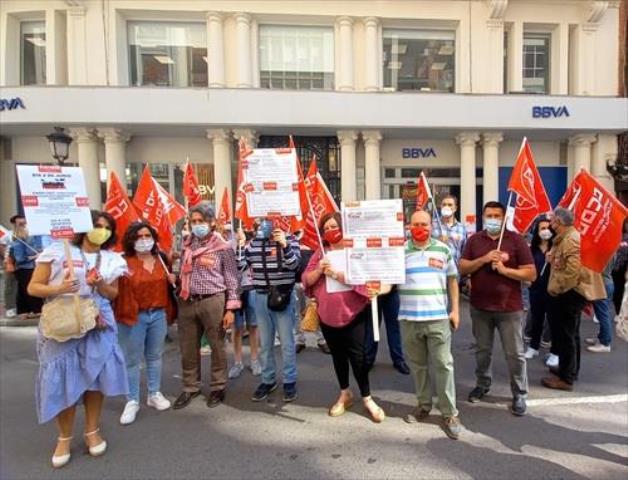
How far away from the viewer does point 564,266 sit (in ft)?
15.0

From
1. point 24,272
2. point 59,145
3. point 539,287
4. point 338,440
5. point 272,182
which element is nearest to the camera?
point 338,440

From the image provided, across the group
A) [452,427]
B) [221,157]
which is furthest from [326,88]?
[452,427]

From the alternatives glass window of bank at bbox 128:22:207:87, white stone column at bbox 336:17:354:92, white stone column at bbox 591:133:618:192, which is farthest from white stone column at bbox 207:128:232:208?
white stone column at bbox 591:133:618:192

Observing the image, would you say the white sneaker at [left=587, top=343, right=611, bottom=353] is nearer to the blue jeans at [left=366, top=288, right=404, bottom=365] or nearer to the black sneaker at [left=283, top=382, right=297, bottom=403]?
the blue jeans at [left=366, top=288, right=404, bottom=365]

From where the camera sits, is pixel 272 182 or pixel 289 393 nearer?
pixel 272 182

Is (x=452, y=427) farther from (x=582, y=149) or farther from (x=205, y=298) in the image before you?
(x=582, y=149)

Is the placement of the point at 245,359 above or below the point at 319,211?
below

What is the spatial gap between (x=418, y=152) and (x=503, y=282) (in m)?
11.8

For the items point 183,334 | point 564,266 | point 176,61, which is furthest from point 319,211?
point 176,61

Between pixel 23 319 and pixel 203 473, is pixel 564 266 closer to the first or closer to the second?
pixel 203 473

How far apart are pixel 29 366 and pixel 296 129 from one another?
33.4 ft

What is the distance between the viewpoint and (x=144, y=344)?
171 inches

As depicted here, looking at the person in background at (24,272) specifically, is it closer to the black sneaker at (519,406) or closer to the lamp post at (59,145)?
the lamp post at (59,145)

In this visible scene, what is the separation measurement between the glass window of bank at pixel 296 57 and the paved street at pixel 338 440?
11.8 meters
